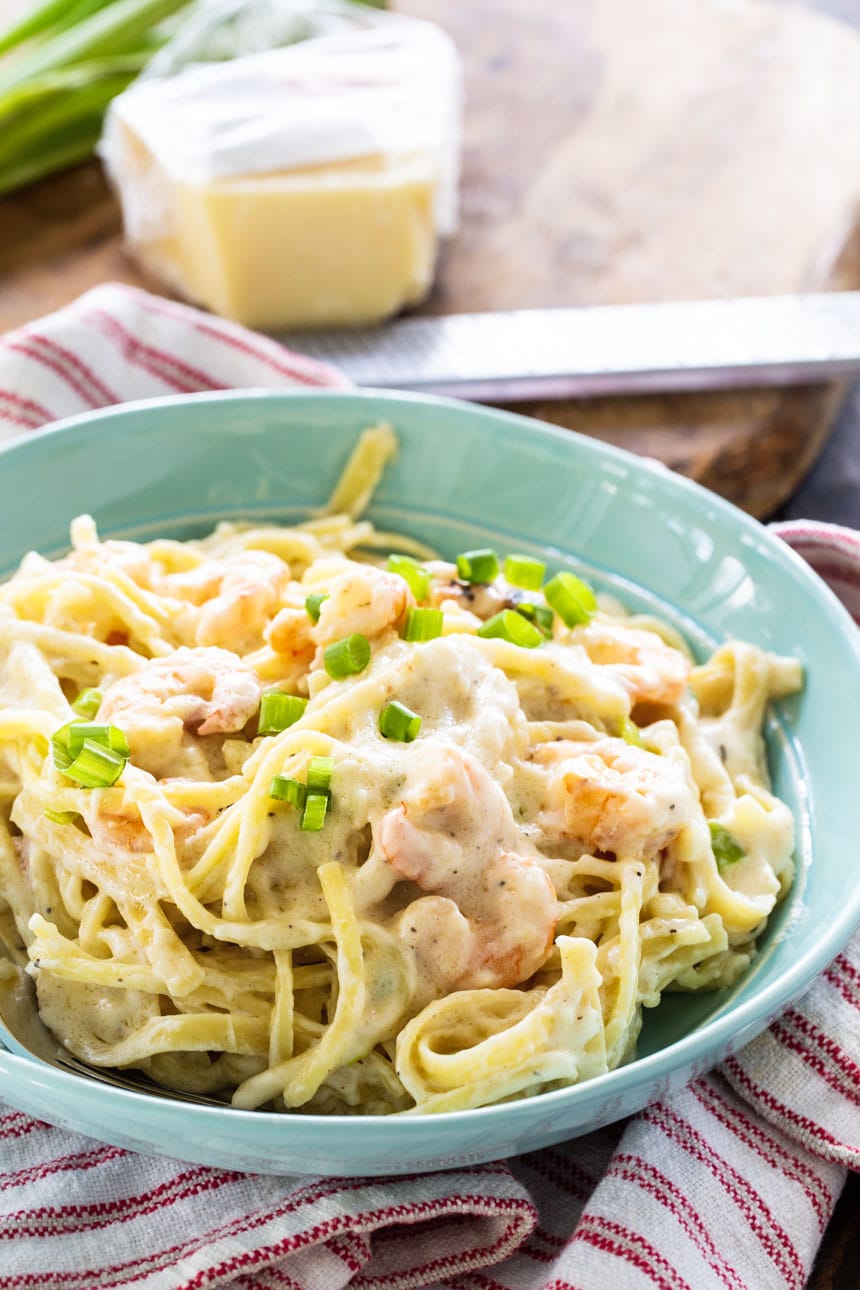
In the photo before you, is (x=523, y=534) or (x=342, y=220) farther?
(x=342, y=220)

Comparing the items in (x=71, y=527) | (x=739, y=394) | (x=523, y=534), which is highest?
(x=71, y=527)

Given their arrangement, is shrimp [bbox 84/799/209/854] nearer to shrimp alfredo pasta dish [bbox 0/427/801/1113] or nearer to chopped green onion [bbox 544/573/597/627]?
shrimp alfredo pasta dish [bbox 0/427/801/1113]

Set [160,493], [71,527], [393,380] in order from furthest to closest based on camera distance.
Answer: [393,380], [160,493], [71,527]

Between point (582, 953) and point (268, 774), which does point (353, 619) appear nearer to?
point (268, 774)

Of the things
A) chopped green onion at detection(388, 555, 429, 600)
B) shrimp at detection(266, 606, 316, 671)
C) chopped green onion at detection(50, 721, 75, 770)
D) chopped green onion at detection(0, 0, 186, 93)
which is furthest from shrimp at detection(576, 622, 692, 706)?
chopped green onion at detection(0, 0, 186, 93)

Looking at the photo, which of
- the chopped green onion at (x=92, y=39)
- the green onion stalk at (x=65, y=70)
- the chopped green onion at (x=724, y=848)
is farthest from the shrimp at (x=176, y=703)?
the chopped green onion at (x=92, y=39)

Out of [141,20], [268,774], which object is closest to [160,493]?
[268,774]

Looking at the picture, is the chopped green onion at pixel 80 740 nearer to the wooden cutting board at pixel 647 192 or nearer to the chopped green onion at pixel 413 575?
the chopped green onion at pixel 413 575
